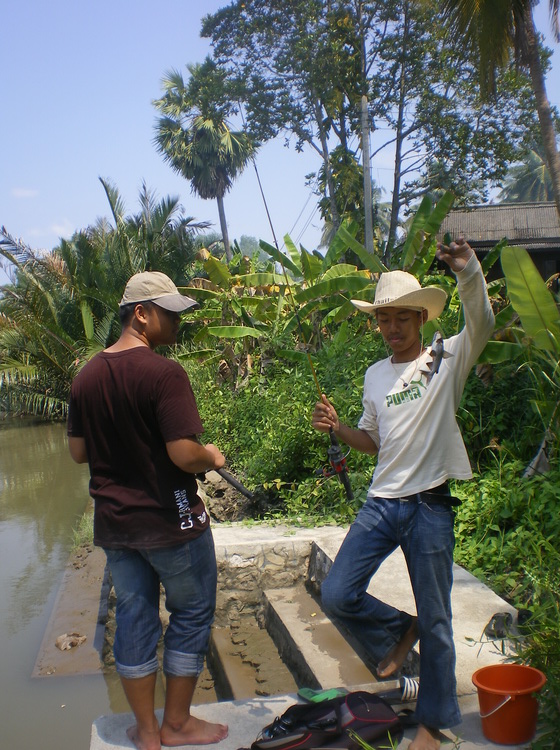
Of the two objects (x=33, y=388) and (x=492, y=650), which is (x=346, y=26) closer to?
(x=33, y=388)

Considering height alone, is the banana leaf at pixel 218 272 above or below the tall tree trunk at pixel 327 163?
below

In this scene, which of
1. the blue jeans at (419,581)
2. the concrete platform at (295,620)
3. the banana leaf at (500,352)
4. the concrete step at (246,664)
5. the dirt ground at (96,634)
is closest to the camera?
the blue jeans at (419,581)

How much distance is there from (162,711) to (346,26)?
17325mm

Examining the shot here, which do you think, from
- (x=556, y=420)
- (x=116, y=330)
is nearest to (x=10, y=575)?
(x=556, y=420)

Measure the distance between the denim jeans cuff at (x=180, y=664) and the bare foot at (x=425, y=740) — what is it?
86 centimetres

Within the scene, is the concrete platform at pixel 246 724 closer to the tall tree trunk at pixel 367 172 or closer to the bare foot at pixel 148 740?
the bare foot at pixel 148 740

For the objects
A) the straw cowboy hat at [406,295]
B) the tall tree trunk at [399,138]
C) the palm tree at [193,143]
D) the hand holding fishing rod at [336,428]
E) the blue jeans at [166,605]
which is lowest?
the blue jeans at [166,605]

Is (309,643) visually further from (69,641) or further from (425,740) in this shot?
(69,641)

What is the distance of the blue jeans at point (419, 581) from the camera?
108 inches

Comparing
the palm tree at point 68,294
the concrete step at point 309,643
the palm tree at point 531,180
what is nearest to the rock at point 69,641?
the concrete step at point 309,643

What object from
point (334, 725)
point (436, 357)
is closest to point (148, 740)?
point (334, 725)

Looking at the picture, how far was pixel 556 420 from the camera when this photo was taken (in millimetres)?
4895

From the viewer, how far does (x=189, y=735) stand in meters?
2.93

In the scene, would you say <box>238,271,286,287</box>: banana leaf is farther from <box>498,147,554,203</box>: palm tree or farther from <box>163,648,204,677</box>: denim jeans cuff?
<box>498,147,554,203</box>: palm tree
